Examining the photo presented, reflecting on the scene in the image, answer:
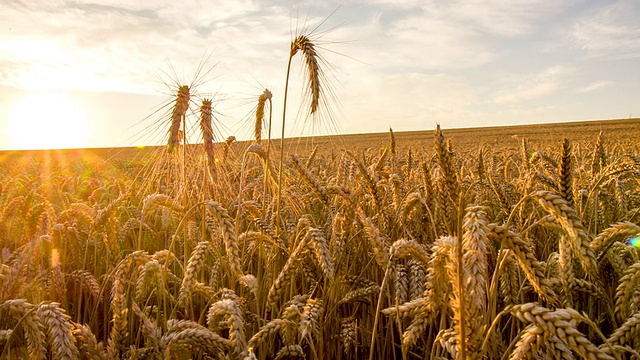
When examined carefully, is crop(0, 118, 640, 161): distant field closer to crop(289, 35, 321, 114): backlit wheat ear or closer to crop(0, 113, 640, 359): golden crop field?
crop(289, 35, 321, 114): backlit wheat ear

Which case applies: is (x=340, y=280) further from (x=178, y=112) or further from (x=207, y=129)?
(x=178, y=112)

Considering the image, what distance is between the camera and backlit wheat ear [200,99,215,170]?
2.84 metres

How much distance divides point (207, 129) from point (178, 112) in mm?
219

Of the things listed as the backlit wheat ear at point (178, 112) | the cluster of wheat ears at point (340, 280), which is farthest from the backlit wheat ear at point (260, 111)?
the backlit wheat ear at point (178, 112)

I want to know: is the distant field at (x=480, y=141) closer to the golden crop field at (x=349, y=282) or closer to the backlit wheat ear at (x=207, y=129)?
the backlit wheat ear at (x=207, y=129)

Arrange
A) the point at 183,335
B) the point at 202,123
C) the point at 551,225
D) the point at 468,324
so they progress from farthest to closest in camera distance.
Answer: the point at 202,123 < the point at 551,225 < the point at 183,335 < the point at 468,324

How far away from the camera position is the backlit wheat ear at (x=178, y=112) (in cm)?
264

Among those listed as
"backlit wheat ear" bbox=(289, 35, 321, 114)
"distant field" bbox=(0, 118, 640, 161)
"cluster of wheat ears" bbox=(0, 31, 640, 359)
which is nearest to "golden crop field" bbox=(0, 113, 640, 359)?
"cluster of wheat ears" bbox=(0, 31, 640, 359)

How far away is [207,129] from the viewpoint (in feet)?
9.36

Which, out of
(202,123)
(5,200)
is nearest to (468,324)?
(202,123)

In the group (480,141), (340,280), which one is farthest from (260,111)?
(480,141)

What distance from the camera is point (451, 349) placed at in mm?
1367

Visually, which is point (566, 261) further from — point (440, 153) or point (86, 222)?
point (86, 222)

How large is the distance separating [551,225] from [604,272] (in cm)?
137
